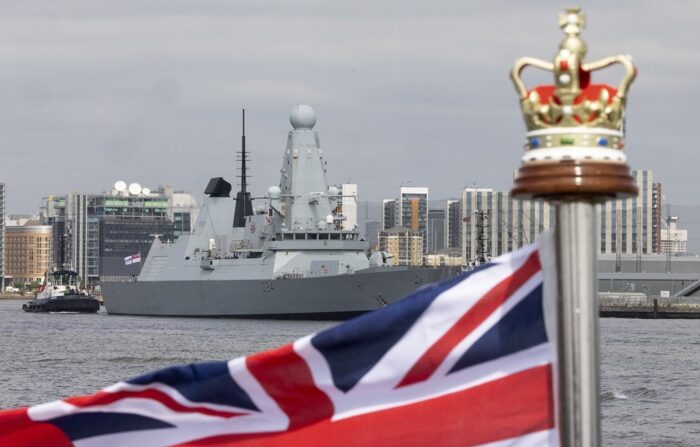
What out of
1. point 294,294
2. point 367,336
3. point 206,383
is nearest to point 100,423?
point 206,383

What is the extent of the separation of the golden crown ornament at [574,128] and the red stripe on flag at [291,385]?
2.62ft

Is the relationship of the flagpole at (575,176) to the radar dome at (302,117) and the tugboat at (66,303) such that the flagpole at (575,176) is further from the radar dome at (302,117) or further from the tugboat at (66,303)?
the tugboat at (66,303)

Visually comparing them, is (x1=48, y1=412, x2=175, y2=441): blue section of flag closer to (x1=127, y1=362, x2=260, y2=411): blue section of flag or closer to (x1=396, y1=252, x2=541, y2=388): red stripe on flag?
(x1=127, y1=362, x2=260, y2=411): blue section of flag

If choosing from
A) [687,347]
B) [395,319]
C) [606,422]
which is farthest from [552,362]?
[687,347]

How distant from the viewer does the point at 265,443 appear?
4.22 meters

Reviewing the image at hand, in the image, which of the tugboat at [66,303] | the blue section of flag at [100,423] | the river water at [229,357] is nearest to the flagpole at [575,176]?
the blue section of flag at [100,423]

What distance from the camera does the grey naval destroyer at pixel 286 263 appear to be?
217ft

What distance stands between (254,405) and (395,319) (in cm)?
46

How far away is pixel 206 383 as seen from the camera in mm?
4215

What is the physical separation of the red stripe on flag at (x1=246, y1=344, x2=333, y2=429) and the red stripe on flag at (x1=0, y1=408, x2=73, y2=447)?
2.03ft

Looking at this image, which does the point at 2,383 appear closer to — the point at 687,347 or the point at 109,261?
the point at 687,347

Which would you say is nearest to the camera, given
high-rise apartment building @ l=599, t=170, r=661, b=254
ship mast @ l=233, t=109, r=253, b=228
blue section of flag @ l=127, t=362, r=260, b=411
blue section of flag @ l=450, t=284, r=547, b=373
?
blue section of flag @ l=450, t=284, r=547, b=373

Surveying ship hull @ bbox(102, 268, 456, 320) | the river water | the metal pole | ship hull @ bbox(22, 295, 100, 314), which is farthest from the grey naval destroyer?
the metal pole

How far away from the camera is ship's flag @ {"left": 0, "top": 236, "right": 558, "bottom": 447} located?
4098 mm
